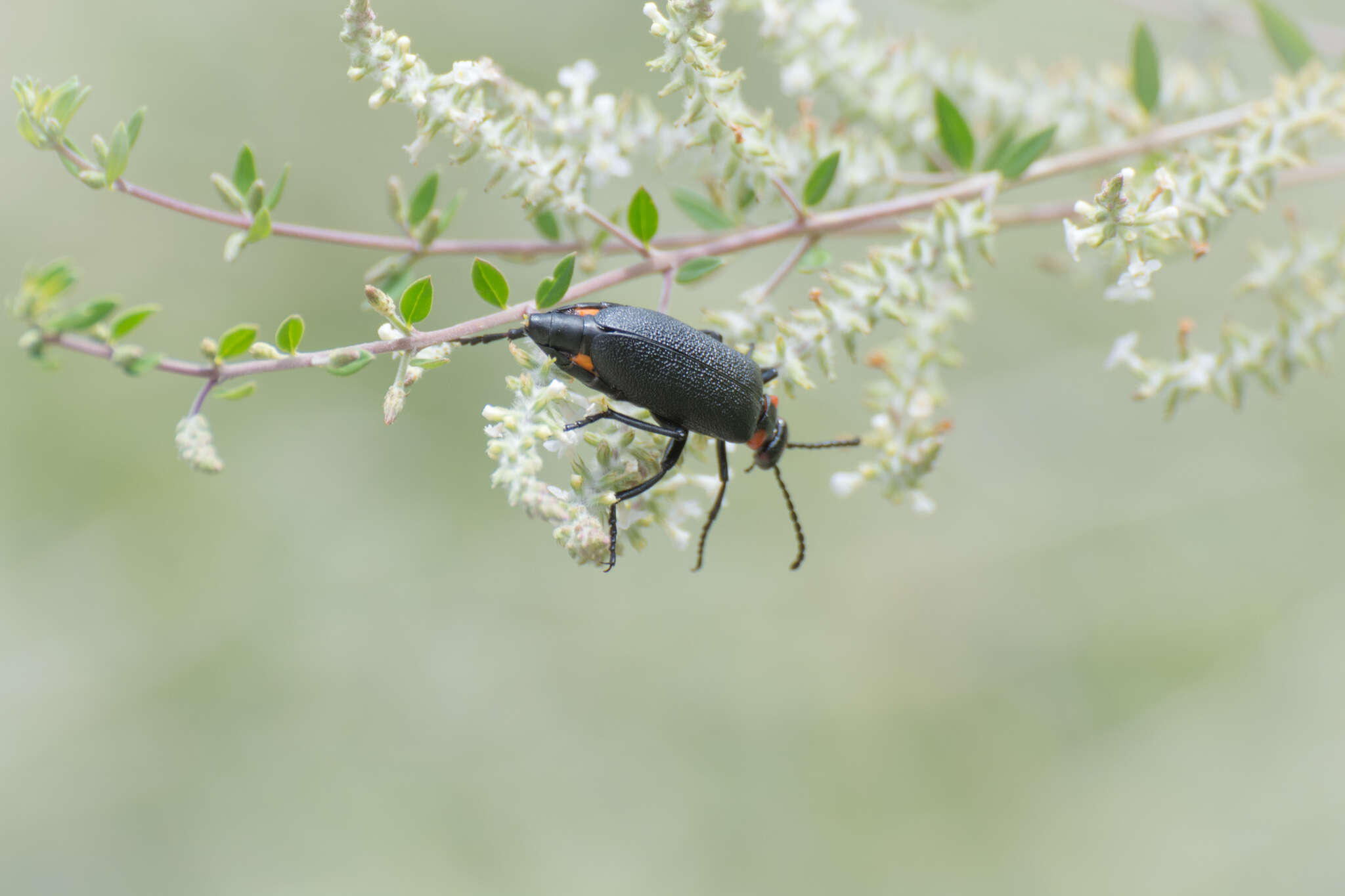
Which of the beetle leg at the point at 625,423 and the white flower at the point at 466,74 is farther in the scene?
the beetle leg at the point at 625,423

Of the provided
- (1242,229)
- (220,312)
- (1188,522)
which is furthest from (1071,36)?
(220,312)

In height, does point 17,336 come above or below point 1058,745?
above

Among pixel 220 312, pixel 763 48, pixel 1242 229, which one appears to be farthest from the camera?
pixel 1242 229

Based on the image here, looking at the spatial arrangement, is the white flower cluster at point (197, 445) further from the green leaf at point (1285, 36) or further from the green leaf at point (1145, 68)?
the green leaf at point (1285, 36)

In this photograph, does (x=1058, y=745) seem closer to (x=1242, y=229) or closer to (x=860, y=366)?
(x=860, y=366)

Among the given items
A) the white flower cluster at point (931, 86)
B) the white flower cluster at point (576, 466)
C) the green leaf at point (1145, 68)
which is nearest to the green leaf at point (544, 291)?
the white flower cluster at point (576, 466)
